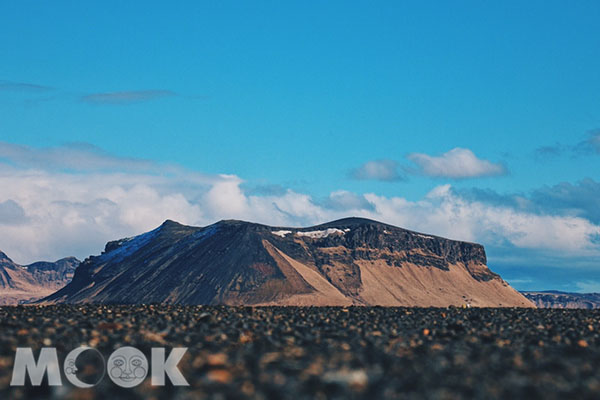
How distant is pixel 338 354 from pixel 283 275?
146282 mm

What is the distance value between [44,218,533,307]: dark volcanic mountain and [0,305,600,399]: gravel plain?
123103 mm

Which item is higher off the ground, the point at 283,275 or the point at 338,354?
the point at 283,275

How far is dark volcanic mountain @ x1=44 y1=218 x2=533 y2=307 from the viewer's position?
15888 cm

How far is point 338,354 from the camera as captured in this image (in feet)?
62.4

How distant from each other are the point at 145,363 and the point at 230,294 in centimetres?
13644

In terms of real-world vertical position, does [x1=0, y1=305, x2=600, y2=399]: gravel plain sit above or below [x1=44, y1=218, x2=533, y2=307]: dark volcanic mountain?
below

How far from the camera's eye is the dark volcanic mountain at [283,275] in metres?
159

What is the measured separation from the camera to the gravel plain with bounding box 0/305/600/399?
48.2ft

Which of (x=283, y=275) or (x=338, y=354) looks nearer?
(x=338, y=354)

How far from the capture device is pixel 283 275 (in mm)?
164750

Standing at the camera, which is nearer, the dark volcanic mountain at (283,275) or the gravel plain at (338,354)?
the gravel plain at (338,354)

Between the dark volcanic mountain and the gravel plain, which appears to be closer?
the gravel plain

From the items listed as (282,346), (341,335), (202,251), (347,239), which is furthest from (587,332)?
(347,239)

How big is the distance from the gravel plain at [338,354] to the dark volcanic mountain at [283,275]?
12310 cm
